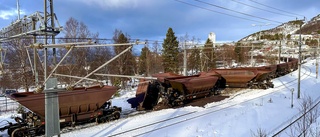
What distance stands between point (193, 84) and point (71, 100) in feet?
28.2

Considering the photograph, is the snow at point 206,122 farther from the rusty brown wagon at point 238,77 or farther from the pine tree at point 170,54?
the pine tree at point 170,54

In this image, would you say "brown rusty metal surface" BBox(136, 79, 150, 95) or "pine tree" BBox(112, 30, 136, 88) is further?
"pine tree" BBox(112, 30, 136, 88)

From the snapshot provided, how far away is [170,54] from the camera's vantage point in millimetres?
43000

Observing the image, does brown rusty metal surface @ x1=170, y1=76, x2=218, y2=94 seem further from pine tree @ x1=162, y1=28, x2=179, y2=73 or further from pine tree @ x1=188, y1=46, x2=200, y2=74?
pine tree @ x1=188, y1=46, x2=200, y2=74

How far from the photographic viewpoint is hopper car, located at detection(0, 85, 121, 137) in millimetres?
10078

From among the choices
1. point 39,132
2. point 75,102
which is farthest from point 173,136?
point 39,132

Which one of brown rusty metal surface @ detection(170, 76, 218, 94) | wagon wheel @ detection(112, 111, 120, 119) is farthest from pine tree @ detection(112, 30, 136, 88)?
wagon wheel @ detection(112, 111, 120, 119)

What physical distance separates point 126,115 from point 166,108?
2759 mm

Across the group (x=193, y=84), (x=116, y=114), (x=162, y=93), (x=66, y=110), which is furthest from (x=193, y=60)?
(x=66, y=110)

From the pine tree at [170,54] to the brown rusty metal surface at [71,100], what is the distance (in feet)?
99.7

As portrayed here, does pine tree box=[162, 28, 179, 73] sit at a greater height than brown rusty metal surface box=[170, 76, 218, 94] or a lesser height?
greater

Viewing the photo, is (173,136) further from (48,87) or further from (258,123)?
(48,87)

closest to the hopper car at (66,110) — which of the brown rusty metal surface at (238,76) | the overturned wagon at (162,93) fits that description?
the overturned wagon at (162,93)

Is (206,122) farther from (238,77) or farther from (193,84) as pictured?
(238,77)
